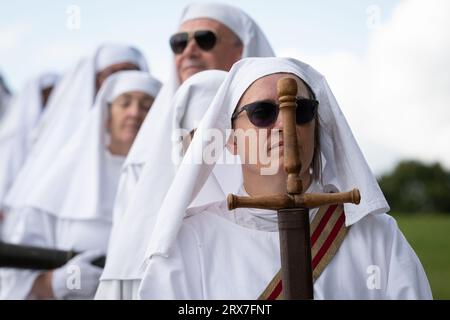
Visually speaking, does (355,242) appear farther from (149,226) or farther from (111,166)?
(111,166)

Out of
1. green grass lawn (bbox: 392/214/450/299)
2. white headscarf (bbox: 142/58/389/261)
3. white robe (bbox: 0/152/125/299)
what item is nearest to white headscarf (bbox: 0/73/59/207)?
white robe (bbox: 0/152/125/299)

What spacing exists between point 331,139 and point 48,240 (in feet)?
11.6

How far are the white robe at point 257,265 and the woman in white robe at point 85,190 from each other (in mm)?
2839

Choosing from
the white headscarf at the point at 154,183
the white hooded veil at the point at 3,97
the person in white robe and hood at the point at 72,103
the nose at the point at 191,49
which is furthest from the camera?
the white hooded veil at the point at 3,97

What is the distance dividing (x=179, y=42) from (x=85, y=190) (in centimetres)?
175

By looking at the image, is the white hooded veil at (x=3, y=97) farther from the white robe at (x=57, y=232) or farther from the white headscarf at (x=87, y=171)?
the white robe at (x=57, y=232)

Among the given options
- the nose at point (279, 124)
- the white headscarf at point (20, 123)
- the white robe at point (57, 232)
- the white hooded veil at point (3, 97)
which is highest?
the white hooded veil at point (3, 97)

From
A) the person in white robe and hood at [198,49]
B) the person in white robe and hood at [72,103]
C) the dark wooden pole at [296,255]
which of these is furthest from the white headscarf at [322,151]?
the person in white robe and hood at [72,103]

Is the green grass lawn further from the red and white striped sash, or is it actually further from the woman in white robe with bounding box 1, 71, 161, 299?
the red and white striped sash

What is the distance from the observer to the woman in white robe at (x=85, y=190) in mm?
6367

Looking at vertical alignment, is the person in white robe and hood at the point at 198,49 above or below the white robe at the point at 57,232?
above

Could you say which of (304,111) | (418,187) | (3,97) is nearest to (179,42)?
(304,111)

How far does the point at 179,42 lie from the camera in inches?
211
